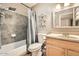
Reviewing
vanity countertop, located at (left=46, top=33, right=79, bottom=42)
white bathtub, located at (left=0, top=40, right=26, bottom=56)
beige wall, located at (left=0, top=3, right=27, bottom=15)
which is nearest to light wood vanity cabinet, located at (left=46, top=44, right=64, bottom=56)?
vanity countertop, located at (left=46, top=33, right=79, bottom=42)

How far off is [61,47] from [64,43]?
0.08 meters

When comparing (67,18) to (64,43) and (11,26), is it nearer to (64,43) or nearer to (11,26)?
(64,43)

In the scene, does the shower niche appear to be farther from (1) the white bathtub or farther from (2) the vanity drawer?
(1) the white bathtub

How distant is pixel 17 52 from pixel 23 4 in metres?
0.74

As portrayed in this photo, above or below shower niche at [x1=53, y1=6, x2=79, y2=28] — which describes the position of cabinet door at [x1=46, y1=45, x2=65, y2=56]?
below

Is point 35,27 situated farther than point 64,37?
Yes

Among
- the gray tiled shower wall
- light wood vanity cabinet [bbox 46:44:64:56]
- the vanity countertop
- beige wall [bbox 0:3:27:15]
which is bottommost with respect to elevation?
light wood vanity cabinet [bbox 46:44:64:56]

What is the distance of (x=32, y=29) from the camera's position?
1691mm

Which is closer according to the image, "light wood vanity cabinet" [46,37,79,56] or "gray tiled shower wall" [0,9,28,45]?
"light wood vanity cabinet" [46,37,79,56]

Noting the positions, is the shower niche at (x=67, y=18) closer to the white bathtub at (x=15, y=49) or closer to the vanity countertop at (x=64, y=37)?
the vanity countertop at (x=64, y=37)

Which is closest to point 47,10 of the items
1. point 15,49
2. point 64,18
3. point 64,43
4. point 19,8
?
point 64,18

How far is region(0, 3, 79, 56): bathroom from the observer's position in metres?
1.60

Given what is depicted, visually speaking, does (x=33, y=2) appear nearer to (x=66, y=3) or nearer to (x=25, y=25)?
(x=25, y=25)

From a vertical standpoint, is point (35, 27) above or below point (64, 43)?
above
